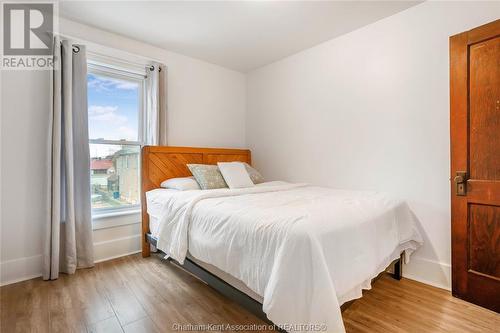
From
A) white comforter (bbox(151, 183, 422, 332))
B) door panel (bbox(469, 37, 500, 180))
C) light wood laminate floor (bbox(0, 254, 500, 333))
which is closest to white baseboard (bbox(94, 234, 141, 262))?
light wood laminate floor (bbox(0, 254, 500, 333))

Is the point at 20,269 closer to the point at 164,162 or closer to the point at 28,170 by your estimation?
the point at 28,170

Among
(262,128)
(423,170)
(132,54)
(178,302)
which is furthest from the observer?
(262,128)

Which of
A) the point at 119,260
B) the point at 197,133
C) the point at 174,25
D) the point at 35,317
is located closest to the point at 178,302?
the point at 35,317

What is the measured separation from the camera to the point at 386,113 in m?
2.51

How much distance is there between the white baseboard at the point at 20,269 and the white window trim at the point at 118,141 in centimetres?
54

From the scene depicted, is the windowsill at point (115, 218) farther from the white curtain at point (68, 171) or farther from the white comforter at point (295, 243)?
the white comforter at point (295, 243)

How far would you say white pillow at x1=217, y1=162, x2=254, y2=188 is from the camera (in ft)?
9.41

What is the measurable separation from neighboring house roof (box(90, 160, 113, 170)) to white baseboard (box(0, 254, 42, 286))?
3.18ft

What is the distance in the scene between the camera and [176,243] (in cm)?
202

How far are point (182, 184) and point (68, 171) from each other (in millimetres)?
1052

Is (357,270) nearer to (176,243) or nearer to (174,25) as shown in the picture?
(176,243)

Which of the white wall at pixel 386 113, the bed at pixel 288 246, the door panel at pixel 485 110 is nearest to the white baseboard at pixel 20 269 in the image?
the bed at pixel 288 246

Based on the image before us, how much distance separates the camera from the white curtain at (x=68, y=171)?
2.30 meters

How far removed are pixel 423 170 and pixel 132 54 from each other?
10.7ft
